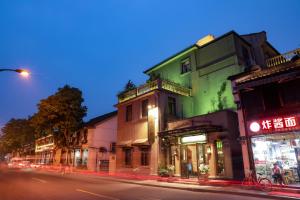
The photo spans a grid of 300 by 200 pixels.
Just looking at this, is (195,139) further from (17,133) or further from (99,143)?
(17,133)

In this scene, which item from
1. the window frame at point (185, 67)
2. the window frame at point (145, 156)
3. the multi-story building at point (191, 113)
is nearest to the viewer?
the multi-story building at point (191, 113)

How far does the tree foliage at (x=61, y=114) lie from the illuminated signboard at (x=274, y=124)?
2774 cm

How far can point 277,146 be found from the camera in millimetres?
15039

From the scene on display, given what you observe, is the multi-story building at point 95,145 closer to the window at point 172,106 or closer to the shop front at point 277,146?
the window at point 172,106

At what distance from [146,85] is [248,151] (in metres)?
12.9

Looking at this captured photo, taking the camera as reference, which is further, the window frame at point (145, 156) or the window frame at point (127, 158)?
the window frame at point (127, 158)

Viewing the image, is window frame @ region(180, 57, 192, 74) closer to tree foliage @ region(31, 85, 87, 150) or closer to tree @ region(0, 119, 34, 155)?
tree foliage @ region(31, 85, 87, 150)

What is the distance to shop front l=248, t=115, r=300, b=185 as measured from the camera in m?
14.0

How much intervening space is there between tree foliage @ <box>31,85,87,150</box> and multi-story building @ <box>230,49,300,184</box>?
26.8 m

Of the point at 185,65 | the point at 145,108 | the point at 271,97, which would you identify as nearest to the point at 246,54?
the point at 185,65

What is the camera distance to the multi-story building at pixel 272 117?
14.1 metres

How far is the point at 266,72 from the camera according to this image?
15.3m

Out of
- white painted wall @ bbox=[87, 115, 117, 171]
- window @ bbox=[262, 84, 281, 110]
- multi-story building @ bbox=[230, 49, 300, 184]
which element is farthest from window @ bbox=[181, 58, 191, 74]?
white painted wall @ bbox=[87, 115, 117, 171]

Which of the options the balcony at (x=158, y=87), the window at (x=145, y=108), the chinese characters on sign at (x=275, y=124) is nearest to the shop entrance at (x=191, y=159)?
the chinese characters on sign at (x=275, y=124)
